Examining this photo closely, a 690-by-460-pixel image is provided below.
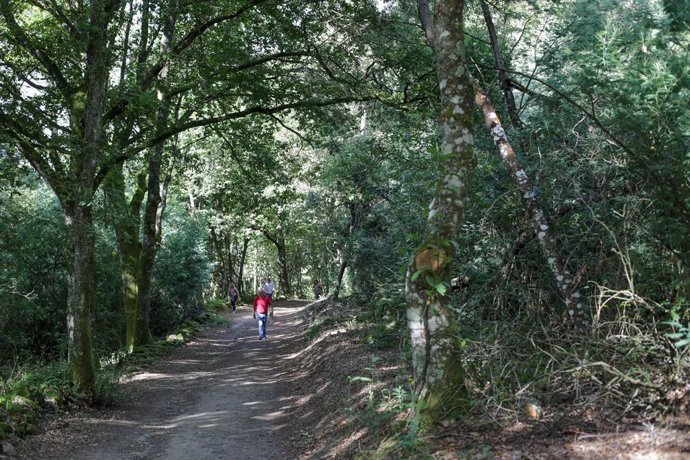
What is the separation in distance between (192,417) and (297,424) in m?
1.94

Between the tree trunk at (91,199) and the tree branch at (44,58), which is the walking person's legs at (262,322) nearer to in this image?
the tree trunk at (91,199)

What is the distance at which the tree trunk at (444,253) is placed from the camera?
17.9 feet

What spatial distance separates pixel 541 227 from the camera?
22.0 ft

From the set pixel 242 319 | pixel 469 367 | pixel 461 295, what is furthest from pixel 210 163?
pixel 469 367

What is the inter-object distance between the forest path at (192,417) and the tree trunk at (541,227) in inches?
165

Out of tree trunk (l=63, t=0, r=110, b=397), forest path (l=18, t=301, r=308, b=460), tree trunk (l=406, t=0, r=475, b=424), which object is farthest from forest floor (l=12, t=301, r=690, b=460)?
Result: tree trunk (l=63, t=0, r=110, b=397)

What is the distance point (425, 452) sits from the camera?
16.0 feet

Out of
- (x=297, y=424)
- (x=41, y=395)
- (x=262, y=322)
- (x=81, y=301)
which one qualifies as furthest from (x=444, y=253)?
(x=262, y=322)

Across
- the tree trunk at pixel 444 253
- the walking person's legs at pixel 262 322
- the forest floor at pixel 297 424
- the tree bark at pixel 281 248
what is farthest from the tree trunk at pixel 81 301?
the tree bark at pixel 281 248

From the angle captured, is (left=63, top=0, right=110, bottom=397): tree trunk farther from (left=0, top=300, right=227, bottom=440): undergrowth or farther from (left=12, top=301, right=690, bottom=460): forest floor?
(left=12, top=301, right=690, bottom=460): forest floor

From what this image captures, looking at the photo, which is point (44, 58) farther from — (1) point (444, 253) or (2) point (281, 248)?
(2) point (281, 248)

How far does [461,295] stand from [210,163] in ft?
79.9

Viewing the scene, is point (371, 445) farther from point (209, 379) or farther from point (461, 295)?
point (209, 379)

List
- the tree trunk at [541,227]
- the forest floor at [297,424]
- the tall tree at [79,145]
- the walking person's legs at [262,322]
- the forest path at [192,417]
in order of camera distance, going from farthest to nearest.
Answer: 1. the walking person's legs at [262,322]
2. the tall tree at [79,145]
3. the forest path at [192,417]
4. the tree trunk at [541,227]
5. the forest floor at [297,424]
